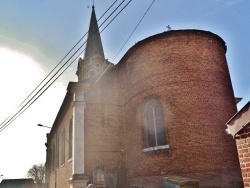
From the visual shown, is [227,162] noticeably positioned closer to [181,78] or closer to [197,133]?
[197,133]

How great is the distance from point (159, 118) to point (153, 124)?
0.46 meters

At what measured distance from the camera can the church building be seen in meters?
11.4

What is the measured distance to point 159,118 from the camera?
12.7 metres

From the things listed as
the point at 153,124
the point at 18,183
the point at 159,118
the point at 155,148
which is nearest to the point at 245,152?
the point at 155,148

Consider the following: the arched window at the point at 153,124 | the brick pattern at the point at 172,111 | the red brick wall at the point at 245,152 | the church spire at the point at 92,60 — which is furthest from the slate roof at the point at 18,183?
the red brick wall at the point at 245,152

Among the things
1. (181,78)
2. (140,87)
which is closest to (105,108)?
(140,87)

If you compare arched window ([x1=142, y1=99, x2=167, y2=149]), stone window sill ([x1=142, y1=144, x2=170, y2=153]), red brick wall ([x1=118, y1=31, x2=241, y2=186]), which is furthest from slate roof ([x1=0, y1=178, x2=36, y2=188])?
stone window sill ([x1=142, y1=144, x2=170, y2=153])

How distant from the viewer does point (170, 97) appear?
12383 mm

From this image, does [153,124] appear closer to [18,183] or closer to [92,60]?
[92,60]

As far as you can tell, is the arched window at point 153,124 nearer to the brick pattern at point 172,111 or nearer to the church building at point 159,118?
the church building at point 159,118

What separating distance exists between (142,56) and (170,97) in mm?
3096

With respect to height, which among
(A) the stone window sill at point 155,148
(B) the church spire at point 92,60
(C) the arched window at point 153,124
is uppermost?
(B) the church spire at point 92,60

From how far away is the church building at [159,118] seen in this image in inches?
450

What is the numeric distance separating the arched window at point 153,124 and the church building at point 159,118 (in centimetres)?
5
